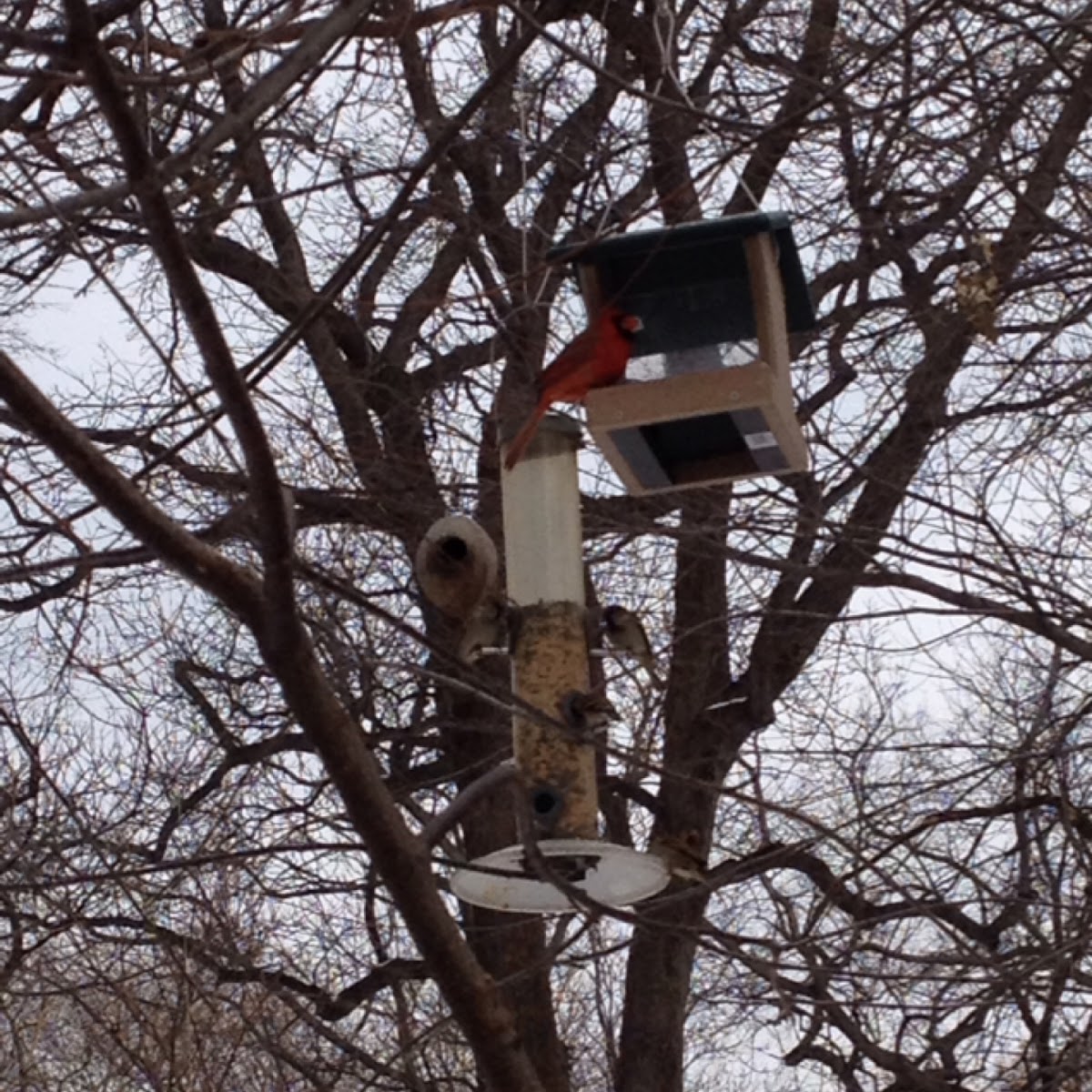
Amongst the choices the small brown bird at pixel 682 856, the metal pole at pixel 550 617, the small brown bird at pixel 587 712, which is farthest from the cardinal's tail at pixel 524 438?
the small brown bird at pixel 682 856

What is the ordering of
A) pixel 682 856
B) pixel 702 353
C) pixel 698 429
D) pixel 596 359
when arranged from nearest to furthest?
pixel 682 856 < pixel 596 359 < pixel 702 353 < pixel 698 429

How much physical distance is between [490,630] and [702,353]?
2.68 feet

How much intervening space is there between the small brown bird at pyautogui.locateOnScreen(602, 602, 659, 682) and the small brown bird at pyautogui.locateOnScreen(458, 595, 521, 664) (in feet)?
0.64

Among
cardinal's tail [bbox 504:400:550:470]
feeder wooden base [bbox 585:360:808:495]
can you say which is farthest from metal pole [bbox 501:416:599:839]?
feeder wooden base [bbox 585:360:808:495]

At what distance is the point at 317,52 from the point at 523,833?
128 cm

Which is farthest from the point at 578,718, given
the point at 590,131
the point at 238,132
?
the point at 590,131

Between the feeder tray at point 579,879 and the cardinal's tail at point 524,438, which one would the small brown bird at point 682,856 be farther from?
the cardinal's tail at point 524,438

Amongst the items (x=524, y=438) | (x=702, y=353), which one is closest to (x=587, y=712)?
(x=524, y=438)

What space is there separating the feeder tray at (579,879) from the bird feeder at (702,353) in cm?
93

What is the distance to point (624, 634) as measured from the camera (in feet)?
14.5

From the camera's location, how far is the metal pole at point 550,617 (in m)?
4.25

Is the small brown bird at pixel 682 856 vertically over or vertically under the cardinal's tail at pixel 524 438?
under

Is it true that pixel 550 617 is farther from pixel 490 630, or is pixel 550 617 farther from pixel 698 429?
pixel 698 429

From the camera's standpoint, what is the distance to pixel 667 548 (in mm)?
7016
